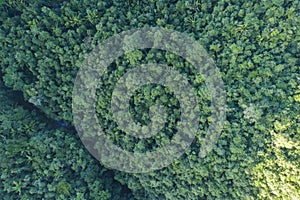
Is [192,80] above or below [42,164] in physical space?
above

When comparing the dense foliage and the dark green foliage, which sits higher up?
the dense foliage

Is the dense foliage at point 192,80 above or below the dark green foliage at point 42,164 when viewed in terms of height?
above

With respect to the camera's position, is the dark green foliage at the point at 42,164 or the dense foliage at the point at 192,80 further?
the dark green foliage at the point at 42,164

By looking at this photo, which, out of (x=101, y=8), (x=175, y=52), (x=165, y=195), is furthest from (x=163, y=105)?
(x=101, y=8)

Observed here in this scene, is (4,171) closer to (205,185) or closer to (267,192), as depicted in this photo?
(205,185)

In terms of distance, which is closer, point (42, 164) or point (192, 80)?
point (192, 80)
